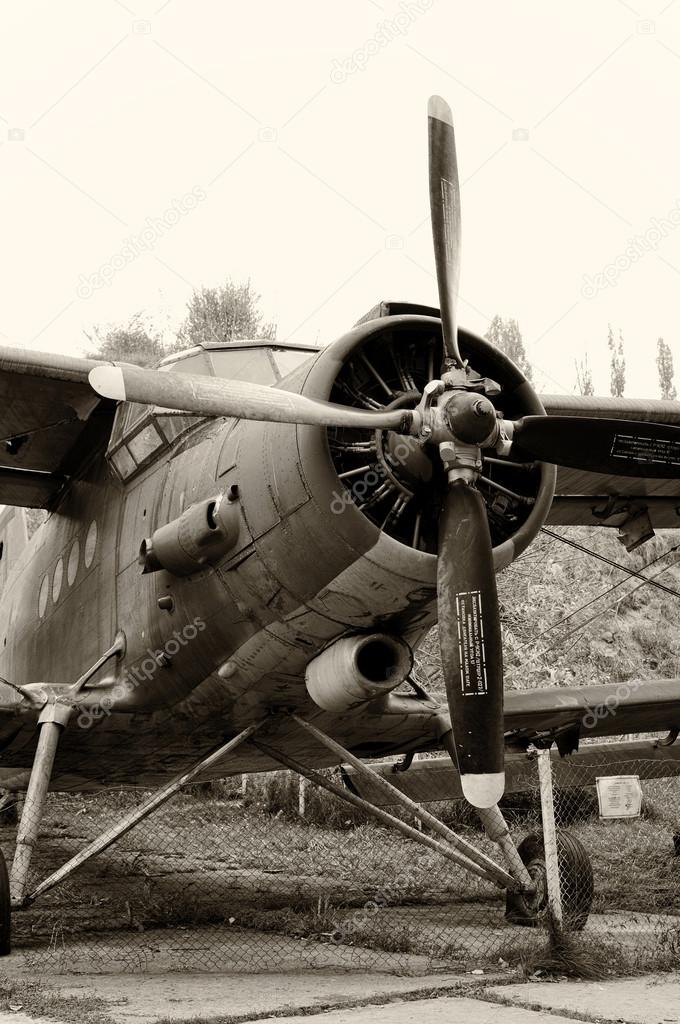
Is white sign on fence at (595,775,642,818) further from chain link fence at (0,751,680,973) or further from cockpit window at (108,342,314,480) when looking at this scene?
cockpit window at (108,342,314,480)

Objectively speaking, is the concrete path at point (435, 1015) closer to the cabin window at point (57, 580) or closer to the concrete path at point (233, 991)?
the concrete path at point (233, 991)

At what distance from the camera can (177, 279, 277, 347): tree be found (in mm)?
34438

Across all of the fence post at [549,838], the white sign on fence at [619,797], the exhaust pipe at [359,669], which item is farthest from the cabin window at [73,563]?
the white sign on fence at [619,797]

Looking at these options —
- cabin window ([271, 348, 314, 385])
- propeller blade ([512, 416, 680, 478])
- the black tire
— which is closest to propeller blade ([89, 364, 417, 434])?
propeller blade ([512, 416, 680, 478])

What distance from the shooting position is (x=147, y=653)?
22.5 feet

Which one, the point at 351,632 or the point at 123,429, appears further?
the point at 123,429

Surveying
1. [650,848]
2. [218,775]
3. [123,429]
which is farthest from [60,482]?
[650,848]

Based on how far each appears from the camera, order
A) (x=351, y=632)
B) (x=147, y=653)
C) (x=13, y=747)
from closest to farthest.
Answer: (x=351, y=632) → (x=147, y=653) → (x=13, y=747)

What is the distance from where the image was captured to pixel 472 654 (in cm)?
523

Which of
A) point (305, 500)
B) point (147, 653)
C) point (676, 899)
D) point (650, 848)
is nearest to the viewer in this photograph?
point (305, 500)

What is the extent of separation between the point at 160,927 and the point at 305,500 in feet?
14.3

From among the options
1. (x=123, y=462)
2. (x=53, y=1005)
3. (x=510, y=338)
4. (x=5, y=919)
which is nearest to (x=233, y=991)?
(x=53, y=1005)

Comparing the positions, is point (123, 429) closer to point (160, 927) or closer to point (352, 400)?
point (352, 400)

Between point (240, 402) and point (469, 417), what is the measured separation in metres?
1.11
